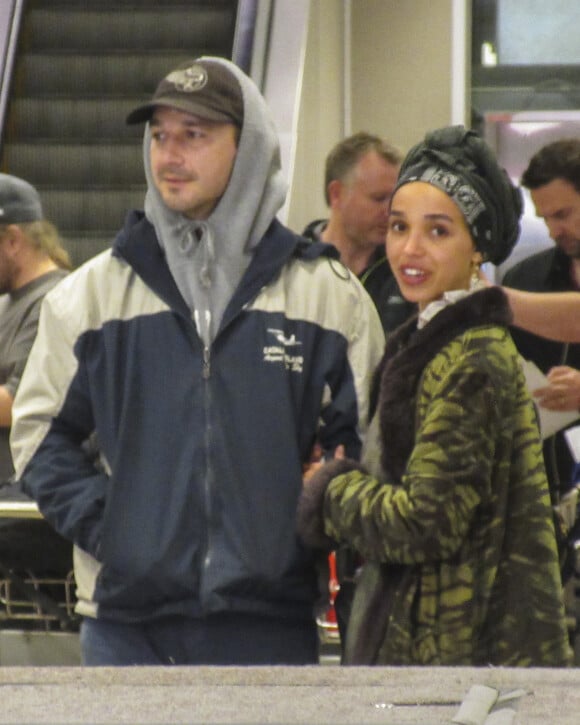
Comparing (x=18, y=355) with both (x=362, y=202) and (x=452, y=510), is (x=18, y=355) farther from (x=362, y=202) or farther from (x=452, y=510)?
(x=452, y=510)

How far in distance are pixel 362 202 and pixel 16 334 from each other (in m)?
1.06

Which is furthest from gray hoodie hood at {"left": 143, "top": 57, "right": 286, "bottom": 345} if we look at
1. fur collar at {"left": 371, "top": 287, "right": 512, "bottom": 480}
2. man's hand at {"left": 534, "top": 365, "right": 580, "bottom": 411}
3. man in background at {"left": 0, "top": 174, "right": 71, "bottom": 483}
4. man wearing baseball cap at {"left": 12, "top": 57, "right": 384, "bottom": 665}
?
man in background at {"left": 0, "top": 174, "right": 71, "bottom": 483}

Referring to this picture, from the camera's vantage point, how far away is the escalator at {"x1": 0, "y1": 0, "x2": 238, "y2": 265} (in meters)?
7.10

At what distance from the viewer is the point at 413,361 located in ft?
7.26

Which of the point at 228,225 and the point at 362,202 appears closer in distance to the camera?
the point at 228,225

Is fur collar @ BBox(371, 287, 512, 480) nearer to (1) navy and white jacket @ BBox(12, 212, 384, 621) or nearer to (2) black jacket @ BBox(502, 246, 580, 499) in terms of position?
(1) navy and white jacket @ BBox(12, 212, 384, 621)

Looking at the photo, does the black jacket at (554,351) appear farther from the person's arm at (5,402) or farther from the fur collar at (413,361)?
the person's arm at (5,402)

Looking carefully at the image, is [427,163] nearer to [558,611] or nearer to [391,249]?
[391,249]

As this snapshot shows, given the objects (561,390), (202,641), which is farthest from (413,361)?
(561,390)

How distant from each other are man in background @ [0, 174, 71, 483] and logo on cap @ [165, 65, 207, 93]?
5.00 feet

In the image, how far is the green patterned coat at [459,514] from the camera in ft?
6.98

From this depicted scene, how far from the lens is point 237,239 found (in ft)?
8.34

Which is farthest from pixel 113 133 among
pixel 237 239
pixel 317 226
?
pixel 237 239

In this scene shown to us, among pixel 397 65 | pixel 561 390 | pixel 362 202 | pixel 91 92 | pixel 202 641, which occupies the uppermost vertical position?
pixel 397 65
